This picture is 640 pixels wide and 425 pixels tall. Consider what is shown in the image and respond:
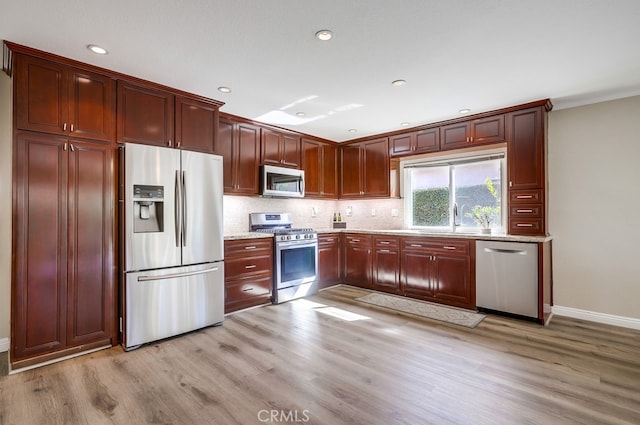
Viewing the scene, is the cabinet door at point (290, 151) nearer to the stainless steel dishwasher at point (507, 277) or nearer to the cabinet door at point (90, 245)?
the cabinet door at point (90, 245)

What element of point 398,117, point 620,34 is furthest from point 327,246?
point 620,34

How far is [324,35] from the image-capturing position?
224 cm

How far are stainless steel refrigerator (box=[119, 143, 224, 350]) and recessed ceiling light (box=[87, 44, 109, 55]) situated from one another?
0.76 meters

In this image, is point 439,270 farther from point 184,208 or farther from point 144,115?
point 144,115

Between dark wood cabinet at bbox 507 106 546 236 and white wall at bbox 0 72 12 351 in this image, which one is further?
dark wood cabinet at bbox 507 106 546 236

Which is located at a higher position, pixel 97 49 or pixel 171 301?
pixel 97 49

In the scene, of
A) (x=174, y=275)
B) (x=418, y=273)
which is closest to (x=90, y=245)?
(x=174, y=275)

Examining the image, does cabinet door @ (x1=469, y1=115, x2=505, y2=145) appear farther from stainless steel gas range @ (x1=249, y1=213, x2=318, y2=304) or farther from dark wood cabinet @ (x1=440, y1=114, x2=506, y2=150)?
stainless steel gas range @ (x1=249, y1=213, x2=318, y2=304)

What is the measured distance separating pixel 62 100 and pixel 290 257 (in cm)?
295

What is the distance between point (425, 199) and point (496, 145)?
1322 millimetres

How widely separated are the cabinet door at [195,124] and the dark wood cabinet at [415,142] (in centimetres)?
273

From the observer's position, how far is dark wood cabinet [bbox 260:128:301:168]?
4.48 m

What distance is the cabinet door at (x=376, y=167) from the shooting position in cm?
496

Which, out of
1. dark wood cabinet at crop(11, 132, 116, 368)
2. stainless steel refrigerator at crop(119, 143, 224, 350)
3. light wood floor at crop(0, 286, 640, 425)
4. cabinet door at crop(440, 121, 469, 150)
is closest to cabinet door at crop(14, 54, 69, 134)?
dark wood cabinet at crop(11, 132, 116, 368)
